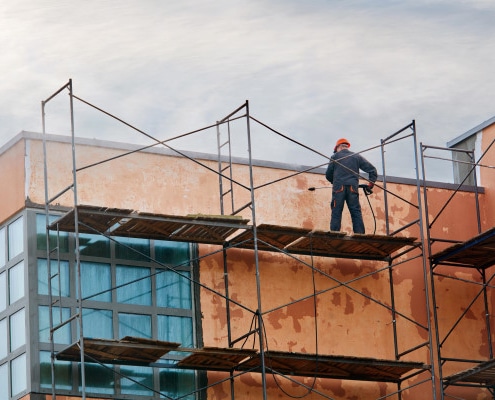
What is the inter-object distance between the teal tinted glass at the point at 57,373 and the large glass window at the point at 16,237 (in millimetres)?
1779

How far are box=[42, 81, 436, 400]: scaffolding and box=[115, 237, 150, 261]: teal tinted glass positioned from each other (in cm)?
21

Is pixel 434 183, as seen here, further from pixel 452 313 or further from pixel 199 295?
pixel 199 295

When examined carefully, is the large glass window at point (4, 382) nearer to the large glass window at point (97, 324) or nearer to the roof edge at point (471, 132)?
the large glass window at point (97, 324)

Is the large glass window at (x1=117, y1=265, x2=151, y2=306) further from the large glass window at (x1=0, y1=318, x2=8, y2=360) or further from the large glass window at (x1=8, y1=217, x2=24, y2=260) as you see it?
the large glass window at (x1=0, y1=318, x2=8, y2=360)

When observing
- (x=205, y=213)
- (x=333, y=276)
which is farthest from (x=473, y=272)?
(x=205, y=213)

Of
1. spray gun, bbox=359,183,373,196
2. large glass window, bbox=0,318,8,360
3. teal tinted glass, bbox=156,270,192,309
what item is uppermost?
spray gun, bbox=359,183,373,196

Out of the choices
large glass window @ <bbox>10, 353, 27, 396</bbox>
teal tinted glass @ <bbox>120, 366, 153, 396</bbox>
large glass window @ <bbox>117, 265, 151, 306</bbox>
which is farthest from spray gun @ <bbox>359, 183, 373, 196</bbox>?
large glass window @ <bbox>10, 353, 27, 396</bbox>

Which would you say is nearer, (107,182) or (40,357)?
(40,357)

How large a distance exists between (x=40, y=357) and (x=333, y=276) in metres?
5.61

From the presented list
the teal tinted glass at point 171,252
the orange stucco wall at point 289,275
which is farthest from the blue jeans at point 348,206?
the teal tinted glass at point 171,252

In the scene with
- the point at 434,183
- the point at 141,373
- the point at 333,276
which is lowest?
the point at 141,373

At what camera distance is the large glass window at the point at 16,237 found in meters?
24.1

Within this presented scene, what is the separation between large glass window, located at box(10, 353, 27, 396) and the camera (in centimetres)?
2338

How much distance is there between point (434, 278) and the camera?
89.9 ft
